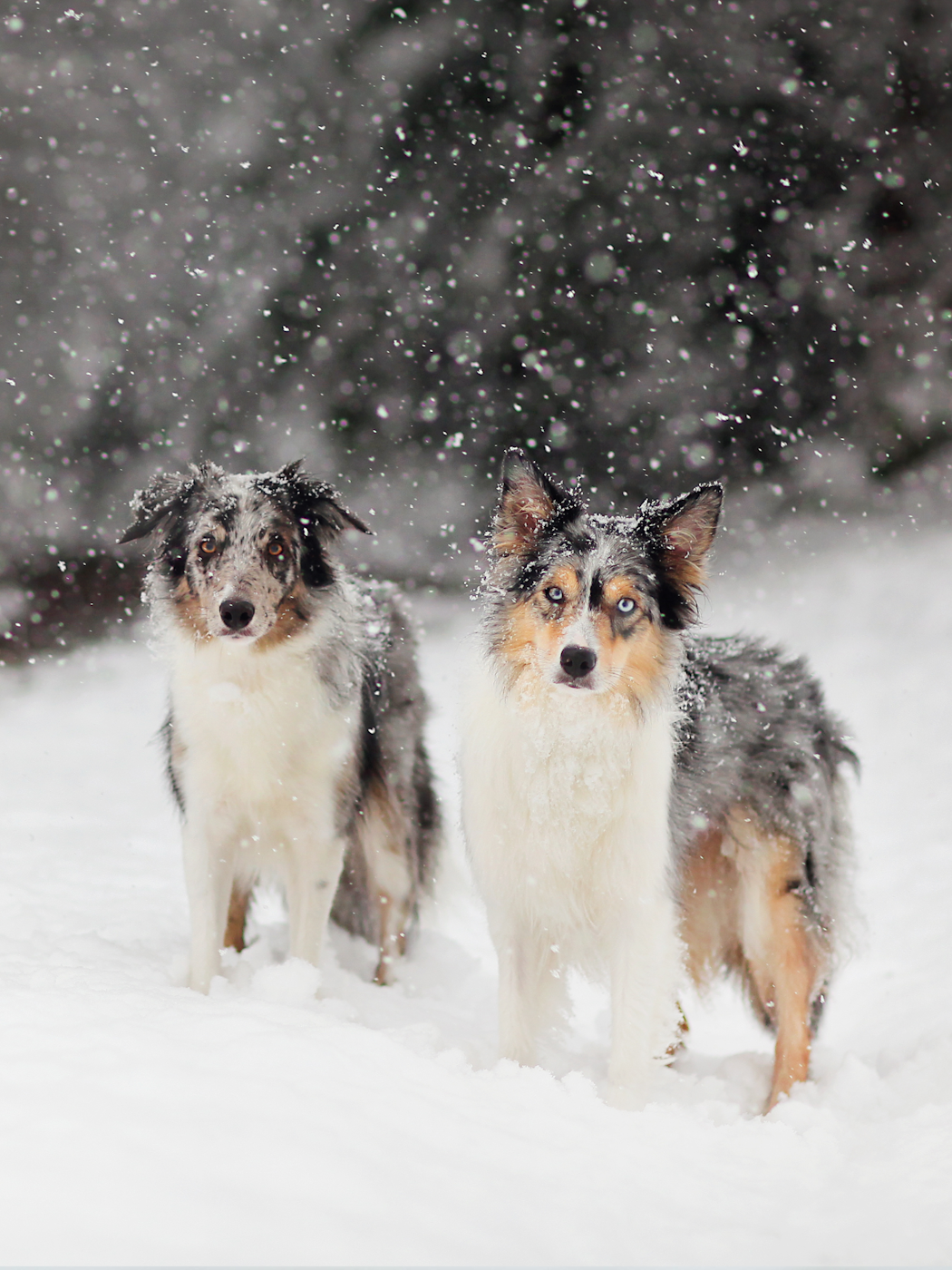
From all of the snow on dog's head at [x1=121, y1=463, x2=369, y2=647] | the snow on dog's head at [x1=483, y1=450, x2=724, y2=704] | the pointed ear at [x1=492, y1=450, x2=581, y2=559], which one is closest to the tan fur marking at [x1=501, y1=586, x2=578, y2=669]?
the snow on dog's head at [x1=483, y1=450, x2=724, y2=704]

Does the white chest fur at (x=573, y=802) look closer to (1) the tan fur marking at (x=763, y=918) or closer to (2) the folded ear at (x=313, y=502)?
(1) the tan fur marking at (x=763, y=918)

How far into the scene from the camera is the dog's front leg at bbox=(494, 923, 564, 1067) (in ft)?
10.4

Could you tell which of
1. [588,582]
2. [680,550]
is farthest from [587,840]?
[680,550]

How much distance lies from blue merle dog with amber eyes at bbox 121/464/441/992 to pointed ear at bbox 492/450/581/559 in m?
0.72

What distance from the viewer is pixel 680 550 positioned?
323 centimetres

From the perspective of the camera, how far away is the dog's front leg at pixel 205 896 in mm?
3492

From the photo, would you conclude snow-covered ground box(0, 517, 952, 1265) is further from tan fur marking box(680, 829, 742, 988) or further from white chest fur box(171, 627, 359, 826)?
white chest fur box(171, 627, 359, 826)

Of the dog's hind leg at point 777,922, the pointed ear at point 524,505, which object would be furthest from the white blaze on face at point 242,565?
the dog's hind leg at point 777,922

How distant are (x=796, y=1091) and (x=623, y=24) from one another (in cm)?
1075

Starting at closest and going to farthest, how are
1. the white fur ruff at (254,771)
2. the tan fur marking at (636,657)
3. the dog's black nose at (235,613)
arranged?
the tan fur marking at (636,657), the dog's black nose at (235,613), the white fur ruff at (254,771)

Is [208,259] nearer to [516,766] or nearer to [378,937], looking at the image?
[378,937]

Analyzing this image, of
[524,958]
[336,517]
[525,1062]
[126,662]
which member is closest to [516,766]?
[524,958]

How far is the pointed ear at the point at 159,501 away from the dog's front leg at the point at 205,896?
119 cm

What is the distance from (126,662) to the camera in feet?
32.2
